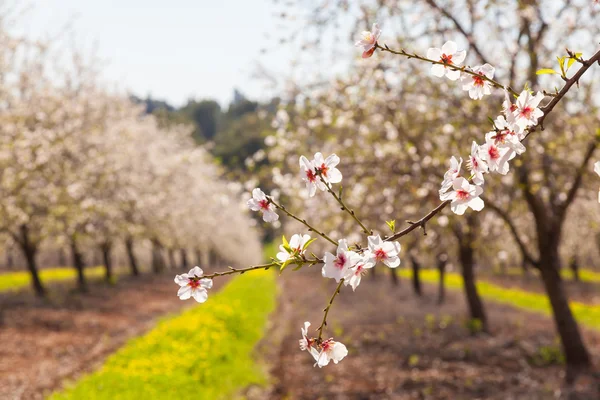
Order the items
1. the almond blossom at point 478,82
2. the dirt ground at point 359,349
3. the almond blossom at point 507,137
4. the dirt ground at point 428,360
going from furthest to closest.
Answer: the dirt ground at point 359,349
the dirt ground at point 428,360
the almond blossom at point 478,82
the almond blossom at point 507,137

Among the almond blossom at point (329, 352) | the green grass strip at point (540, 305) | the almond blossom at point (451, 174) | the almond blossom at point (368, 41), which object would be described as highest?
the almond blossom at point (368, 41)

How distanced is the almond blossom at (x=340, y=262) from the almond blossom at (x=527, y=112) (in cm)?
70

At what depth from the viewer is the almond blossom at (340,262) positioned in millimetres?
1657

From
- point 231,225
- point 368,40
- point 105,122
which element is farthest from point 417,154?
point 231,225

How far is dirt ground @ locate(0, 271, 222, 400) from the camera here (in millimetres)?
9758

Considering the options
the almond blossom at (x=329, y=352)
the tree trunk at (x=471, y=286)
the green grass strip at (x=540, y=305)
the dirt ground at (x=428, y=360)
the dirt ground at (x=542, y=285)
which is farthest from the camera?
the dirt ground at (x=542, y=285)

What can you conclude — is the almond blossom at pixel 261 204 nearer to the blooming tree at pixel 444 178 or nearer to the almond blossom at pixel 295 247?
the blooming tree at pixel 444 178

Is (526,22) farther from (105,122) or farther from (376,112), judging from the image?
(105,122)

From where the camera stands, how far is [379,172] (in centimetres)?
853

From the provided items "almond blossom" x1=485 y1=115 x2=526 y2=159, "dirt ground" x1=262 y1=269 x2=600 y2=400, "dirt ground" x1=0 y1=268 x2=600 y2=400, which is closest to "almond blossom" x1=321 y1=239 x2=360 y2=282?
"almond blossom" x1=485 y1=115 x2=526 y2=159

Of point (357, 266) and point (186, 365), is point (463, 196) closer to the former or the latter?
point (357, 266)

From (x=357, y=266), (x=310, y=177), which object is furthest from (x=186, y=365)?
(x=357, y=266)

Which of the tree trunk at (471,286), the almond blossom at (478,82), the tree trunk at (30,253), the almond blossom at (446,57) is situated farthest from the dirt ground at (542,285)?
the almond blossom at (446,57)

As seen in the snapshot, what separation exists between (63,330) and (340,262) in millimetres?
14086
